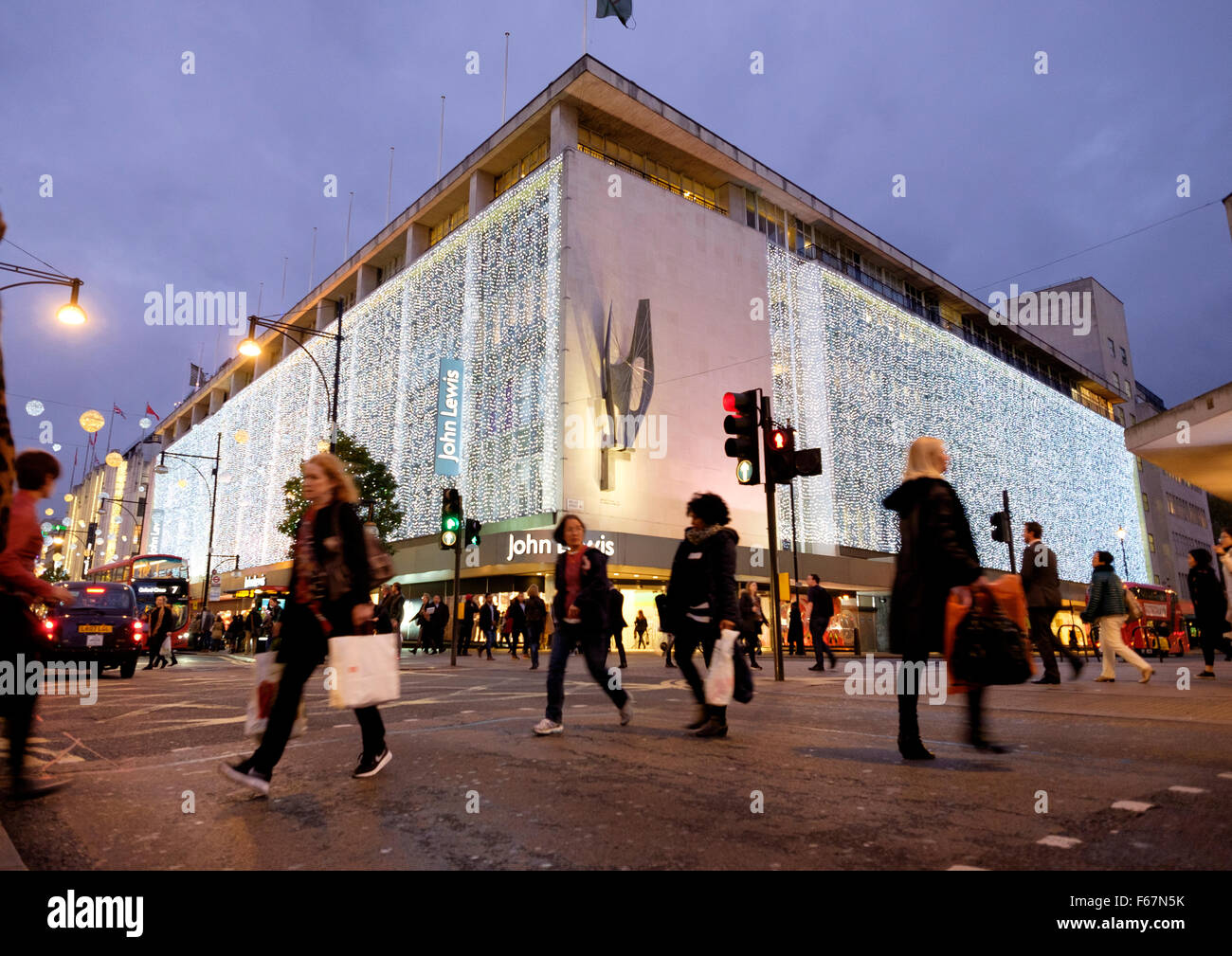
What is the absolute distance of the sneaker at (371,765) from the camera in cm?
402

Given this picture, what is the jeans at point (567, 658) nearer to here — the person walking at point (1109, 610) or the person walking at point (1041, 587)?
the person walking at point (1041, 587)

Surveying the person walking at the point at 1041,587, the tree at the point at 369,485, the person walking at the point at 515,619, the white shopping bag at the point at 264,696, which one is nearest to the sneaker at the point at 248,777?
the white shopping bag at the point at 264,696

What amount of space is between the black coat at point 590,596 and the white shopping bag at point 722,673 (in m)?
0.94

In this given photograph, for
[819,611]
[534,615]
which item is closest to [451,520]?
[534,615]

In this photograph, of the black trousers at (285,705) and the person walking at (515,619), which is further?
the person walking at (515,619)

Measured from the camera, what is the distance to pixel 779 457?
9.73 meters

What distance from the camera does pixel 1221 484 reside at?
61.7 ft

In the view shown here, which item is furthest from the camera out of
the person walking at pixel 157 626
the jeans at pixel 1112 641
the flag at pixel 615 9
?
the flag at pixel 615 9

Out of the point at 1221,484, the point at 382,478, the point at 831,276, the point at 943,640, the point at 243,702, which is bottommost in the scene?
the point at 243,702

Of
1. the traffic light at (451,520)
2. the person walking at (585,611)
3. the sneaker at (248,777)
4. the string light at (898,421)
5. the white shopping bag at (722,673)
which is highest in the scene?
the string light at (898,421)
